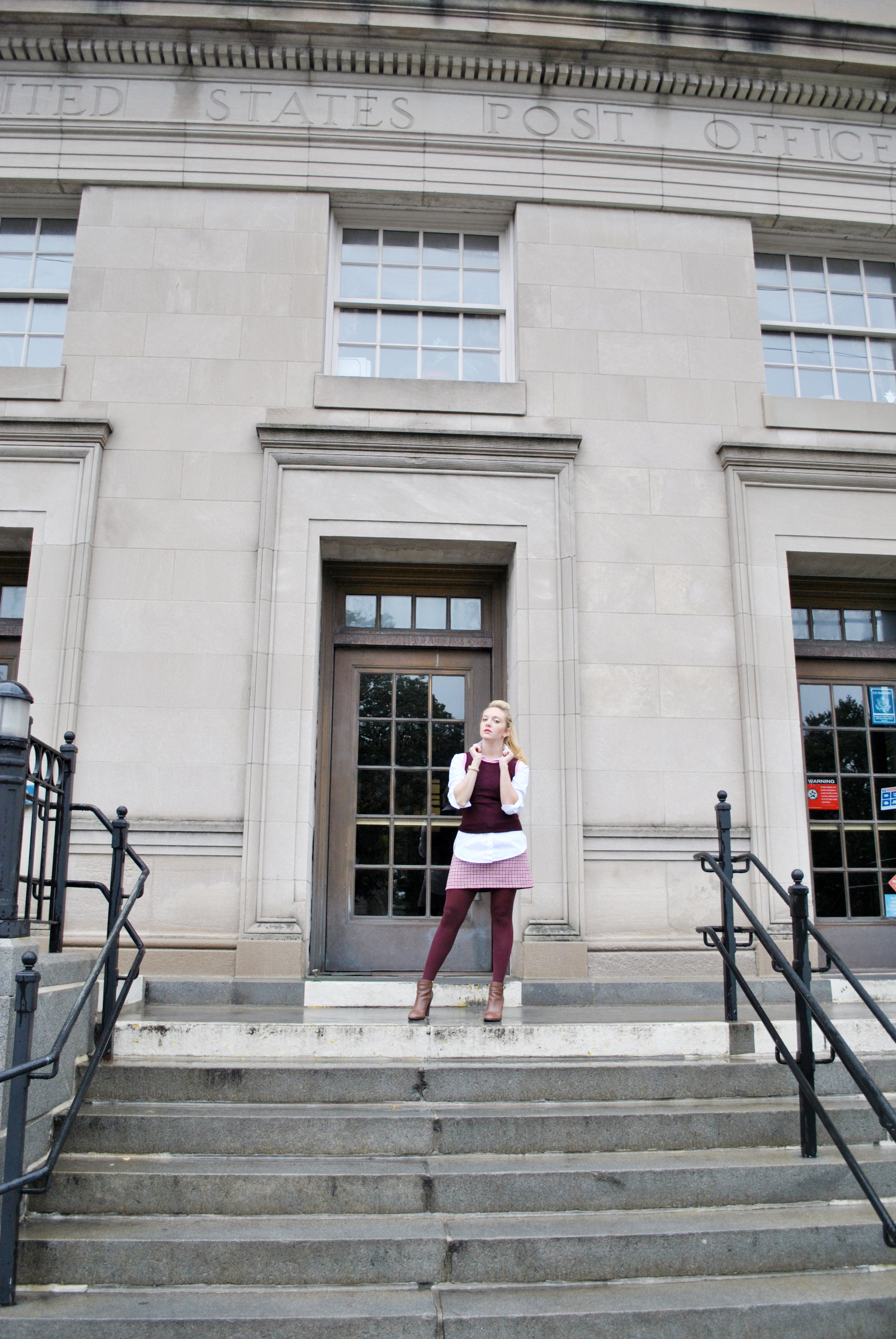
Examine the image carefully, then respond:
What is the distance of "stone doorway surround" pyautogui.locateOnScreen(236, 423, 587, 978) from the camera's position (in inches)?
282

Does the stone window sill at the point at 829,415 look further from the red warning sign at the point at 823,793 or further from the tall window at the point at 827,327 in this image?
the red warning sign at the point at 823,793

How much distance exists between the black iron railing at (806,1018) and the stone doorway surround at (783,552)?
2157 millimetres

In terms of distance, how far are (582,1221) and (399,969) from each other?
380cm

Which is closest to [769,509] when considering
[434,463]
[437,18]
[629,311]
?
[629,311]

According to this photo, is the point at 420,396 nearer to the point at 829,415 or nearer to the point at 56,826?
the point at 829,415

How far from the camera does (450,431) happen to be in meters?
7.92

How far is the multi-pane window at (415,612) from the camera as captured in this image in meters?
8.41

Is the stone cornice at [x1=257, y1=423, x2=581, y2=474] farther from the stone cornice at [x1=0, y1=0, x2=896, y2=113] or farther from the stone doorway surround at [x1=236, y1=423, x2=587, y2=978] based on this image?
the stone cornice at [x1=0, y1=0, x2=896, y2=113]

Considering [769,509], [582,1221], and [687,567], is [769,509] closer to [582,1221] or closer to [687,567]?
[687,567]

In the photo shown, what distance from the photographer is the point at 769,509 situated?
816cm

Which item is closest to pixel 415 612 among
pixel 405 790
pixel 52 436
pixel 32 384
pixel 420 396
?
pixel 405 790

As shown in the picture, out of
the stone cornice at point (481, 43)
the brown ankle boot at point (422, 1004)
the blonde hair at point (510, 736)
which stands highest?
the stone cornice at point (481, 43)

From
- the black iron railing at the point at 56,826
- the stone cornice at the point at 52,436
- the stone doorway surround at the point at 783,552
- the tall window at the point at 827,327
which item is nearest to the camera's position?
the black iron railing at the point at 56,826

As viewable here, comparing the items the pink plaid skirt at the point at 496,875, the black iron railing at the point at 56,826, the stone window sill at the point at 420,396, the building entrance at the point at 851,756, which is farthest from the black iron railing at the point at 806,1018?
the stone window sill at the point at 420,396
